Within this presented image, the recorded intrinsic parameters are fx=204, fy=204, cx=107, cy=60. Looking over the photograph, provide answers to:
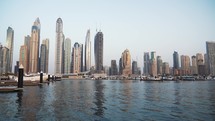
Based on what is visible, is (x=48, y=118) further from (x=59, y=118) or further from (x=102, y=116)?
(x=102, y=116)

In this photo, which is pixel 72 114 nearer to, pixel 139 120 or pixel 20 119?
pixel 20 119

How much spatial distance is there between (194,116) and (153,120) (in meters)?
7.09

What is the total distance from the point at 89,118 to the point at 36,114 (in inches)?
334

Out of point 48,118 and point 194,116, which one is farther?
point 194,116

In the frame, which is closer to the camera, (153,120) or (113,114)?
(153,120)

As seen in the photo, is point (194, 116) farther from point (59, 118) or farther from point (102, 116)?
point (59, 118)

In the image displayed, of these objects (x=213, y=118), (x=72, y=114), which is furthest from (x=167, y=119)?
(x=72, y=114)

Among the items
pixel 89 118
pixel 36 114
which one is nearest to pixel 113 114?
pixel 89 118

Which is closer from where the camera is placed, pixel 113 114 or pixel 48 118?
pixel 48 118

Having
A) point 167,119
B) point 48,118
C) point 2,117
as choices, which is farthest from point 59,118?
point 167,119

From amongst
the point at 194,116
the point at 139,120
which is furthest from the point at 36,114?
the point at 194,116

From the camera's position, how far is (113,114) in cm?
3100

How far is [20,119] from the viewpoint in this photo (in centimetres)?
2742

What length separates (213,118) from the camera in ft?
94.1
